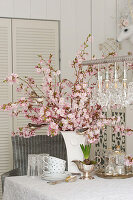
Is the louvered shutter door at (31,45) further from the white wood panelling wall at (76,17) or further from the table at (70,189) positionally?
the table at (70,189)

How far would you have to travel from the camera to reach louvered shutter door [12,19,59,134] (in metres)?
4.35

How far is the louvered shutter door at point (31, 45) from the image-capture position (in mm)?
4352

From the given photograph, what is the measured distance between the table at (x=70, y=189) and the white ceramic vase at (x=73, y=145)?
0.57 feet

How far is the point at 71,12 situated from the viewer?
15.1 feet

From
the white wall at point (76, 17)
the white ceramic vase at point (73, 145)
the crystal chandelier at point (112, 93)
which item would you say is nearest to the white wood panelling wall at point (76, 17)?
the white wall at point (76, 17)

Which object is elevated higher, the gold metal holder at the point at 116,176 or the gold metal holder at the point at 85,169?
the gold metal holder at the point at 85,169

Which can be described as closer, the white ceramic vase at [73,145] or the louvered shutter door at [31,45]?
the white ceramic vase at [73,145]

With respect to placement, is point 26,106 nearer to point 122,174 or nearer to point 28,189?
point 28,189

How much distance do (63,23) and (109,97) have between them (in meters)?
2.22

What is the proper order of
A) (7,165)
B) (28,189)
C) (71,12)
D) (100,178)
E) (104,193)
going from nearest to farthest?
(104,193)
(28,189)
(100,178)
(7,165)
(71,12)

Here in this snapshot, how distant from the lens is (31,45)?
Result: 14.5 feet

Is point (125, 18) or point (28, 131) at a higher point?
point (125, 18)

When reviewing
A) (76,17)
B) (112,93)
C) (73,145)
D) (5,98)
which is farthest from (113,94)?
(76,17)

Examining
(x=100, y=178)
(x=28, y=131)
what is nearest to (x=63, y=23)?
(x=28, y=131)
